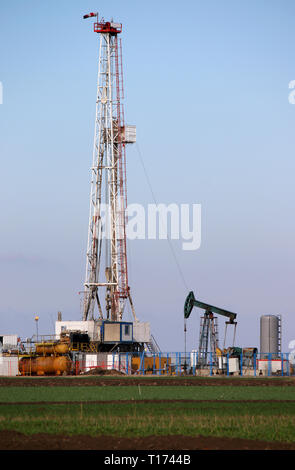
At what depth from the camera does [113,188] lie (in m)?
91.6

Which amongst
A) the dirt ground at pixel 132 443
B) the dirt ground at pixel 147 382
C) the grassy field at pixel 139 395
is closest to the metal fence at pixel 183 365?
the dirt ground at pixel 147 382

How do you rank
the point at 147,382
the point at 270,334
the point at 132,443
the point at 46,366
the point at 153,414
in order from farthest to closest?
1. the point at 270,334
2. the point at 46,366
3. the point at 147,382
4. the point at 153,414
5. the point at 132,443

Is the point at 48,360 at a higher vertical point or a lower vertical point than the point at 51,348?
lower

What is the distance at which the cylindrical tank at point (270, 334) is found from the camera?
271 feet

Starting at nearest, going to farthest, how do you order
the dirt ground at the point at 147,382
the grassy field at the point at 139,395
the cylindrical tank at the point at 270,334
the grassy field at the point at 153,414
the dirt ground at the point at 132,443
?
the dirt ground at the point at 132,443
the grassy field at the point at 153,414
the grassy field at the point at 139,395
the dirt ground at the point at 147,382
the cylindrical tank at the point at 270,334

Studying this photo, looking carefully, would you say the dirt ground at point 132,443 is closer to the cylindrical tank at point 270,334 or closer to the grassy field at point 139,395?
the grassy field at point 139,395

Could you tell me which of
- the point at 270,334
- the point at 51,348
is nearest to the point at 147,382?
the point at 51,348

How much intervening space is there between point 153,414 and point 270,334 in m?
Answer: 55.2

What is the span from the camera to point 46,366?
250 feet

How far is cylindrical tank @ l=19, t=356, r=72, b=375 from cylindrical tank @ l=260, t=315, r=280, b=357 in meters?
18.8

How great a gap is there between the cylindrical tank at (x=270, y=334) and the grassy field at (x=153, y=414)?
41.3 meters

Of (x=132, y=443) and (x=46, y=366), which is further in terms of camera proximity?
(x=46, y=366)

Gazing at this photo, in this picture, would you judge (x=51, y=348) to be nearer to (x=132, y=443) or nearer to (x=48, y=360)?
(x=48, y=360)

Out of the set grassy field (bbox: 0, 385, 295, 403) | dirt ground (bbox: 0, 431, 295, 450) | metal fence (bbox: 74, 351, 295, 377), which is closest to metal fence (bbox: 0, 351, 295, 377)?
metal fence (bbox: 74, 351, 295, 377)
